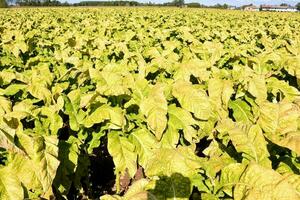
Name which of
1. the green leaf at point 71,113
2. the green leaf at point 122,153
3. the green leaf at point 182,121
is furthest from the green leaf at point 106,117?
the green leaf at point 182,121

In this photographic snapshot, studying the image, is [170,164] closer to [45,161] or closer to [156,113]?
[45,161]

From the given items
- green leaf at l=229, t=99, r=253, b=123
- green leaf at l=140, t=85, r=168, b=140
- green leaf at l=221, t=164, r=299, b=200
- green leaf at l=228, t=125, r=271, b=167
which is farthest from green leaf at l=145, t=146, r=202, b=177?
green leaf at l=229, t=99, r=253, b=123

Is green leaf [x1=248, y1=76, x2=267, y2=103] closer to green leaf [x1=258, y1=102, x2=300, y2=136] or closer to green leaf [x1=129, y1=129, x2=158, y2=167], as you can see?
green leaf [x1=258, y1=102, x2=300, y2=136]

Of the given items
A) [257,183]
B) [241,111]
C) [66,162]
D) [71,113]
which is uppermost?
[257,183]

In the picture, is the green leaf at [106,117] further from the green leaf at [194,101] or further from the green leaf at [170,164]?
the green leaf at [170,164]

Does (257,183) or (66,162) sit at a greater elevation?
(257,183)

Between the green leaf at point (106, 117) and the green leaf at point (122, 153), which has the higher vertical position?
the green leaf at point (106, 117)

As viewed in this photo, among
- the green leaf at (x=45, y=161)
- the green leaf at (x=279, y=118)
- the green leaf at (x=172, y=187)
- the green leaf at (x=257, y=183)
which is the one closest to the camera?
the green leaf at (x=257, y=183)

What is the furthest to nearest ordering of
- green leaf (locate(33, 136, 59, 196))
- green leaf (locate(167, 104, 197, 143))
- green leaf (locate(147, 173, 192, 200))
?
green leaf (locate(167, 104, 197, 143)), green leaf (locate(33, 136, 59, 196)), green leaf (locate(147, 173, 192, 200))

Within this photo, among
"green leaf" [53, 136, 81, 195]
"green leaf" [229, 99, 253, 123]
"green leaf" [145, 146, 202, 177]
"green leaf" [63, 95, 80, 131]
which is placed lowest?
"green leaf" [53, 136, 81, 195]

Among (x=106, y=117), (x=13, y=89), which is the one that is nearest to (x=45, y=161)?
(x=106, y=117)

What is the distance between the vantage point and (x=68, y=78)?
3.90 meters

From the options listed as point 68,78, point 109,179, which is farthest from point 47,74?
point 109,179

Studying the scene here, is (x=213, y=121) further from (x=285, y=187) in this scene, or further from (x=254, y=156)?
(x=285, y=187)
